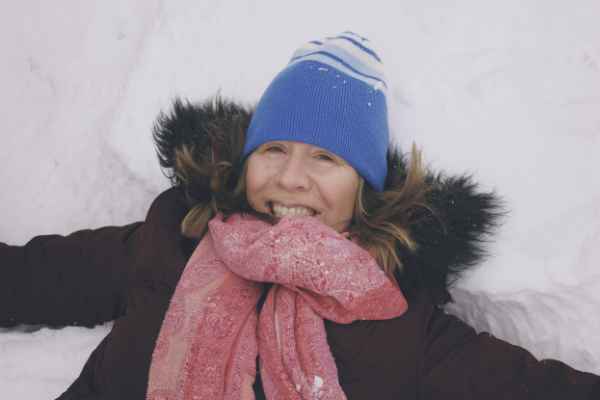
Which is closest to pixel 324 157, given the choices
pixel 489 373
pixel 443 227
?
pixel 443 227

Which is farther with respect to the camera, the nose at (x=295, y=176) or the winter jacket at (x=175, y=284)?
the nose at (x=295, y=176)

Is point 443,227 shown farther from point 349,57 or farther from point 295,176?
point 349,57

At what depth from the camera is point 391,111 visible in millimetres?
1767

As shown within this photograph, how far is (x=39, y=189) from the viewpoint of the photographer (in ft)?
6.54

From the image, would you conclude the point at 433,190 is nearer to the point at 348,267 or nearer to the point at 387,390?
the point at 348,267

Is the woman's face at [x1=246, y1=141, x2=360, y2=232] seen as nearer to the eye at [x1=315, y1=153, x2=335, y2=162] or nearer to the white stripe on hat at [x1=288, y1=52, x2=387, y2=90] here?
the eye at [x1=315, y1=153, x2=335, y2=162]

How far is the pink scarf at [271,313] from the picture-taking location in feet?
4.09

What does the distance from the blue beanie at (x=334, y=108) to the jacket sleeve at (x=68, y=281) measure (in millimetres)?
490

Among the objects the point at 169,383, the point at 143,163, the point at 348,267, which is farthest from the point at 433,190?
the point at 143,163

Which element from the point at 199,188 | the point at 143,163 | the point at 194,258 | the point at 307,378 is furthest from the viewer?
the point at 143,163

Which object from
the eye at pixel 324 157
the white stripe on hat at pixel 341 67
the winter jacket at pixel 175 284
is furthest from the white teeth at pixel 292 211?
the white stripe on hat at pixel 341 67

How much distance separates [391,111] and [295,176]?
0.52 metres

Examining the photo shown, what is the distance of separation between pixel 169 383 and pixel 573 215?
1119 mm

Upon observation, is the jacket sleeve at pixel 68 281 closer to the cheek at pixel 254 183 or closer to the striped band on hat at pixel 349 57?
the cheek at pixel 254 183
